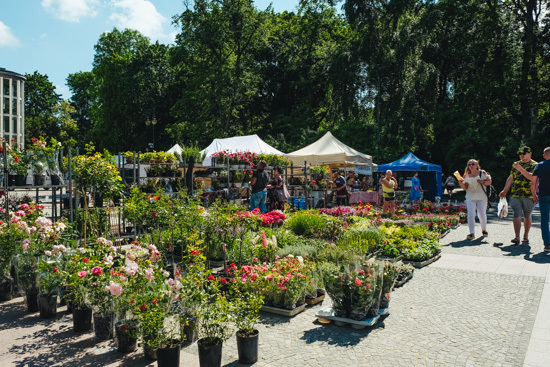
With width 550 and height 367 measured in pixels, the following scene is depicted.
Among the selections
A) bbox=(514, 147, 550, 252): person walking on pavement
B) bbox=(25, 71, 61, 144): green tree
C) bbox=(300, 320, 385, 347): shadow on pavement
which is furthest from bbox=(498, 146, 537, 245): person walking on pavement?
bbox=(25, 71, 61, 144): green tree

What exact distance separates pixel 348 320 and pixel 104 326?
2522 mm

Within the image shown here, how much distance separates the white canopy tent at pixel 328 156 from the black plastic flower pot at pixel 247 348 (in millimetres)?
13292

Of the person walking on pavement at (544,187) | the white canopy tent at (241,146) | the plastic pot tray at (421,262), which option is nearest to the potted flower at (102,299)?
the plastic pot tray at (421,262)

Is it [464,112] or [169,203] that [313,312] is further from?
[464,112]

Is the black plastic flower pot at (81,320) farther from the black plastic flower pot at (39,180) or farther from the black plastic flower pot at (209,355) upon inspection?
the black plastic flower pot at (39,180)

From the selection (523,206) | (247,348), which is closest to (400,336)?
(247,348)

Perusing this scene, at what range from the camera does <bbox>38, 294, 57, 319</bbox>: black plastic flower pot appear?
189 inches

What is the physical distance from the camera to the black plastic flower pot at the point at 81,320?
435 centimetres

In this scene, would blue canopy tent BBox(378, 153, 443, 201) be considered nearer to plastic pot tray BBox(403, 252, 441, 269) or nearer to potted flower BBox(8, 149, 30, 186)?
plastic pot tray BBox(403, 252, 441, 269)

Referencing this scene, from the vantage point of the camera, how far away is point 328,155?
16500 millimetres

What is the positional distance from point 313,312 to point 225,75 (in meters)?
26.0

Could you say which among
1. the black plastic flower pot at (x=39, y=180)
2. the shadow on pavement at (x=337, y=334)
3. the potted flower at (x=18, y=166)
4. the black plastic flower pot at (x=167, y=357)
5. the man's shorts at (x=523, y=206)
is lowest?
the shadow on pavement at (x=337, y=334)

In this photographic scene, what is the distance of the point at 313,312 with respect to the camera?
4.94 meters

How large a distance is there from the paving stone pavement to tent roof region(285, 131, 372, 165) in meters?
10.7
